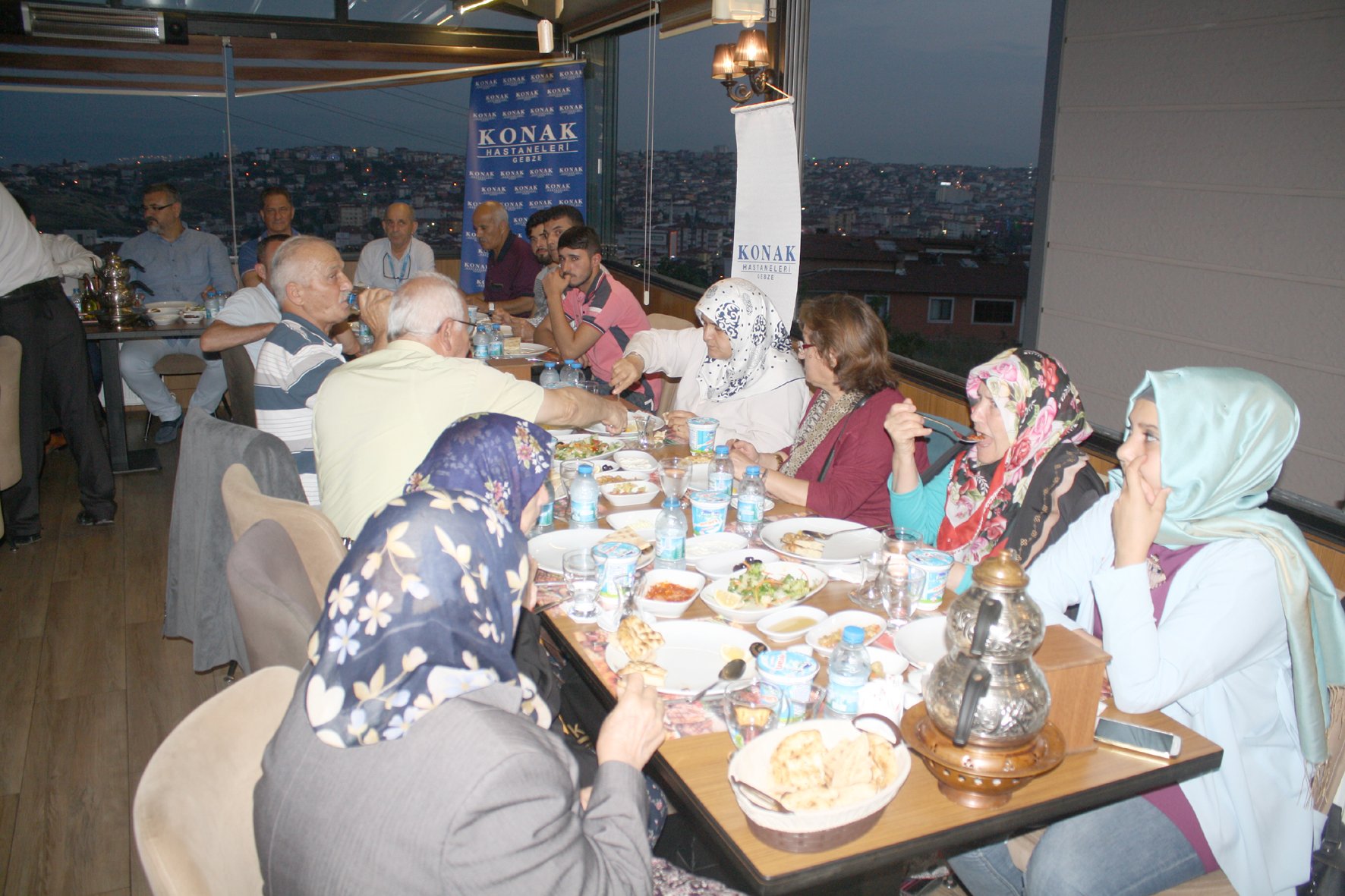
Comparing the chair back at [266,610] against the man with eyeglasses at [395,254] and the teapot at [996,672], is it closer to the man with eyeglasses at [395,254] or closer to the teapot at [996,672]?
the teapot at [996,672]

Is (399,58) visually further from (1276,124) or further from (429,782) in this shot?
(429,782)

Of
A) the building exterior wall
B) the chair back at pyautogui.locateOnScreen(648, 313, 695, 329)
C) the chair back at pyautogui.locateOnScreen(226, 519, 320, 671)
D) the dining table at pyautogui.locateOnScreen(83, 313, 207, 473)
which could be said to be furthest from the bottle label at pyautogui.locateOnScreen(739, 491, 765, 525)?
the dining table at pyautogui.locateOnScreen(83, 313, 207, 473)

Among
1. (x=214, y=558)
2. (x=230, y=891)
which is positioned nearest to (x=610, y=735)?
(x=230, y=891)

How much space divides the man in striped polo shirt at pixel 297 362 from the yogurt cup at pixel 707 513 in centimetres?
134

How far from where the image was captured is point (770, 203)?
3.88 metres

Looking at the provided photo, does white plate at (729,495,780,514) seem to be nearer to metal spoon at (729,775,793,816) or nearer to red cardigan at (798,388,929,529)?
red cardigan at (798,388,929,529)

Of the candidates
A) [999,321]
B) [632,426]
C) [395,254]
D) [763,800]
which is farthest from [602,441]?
[395,254]

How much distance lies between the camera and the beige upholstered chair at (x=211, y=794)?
111cm

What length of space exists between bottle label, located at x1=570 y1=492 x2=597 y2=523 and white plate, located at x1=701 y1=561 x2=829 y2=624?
52 cm

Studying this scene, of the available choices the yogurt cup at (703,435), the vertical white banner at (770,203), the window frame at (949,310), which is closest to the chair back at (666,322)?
the vertical white banner at (770,203)

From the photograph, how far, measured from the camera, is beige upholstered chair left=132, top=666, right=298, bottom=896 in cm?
111

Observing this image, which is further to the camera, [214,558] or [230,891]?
[214,558]

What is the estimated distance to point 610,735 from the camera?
1401 millimetres

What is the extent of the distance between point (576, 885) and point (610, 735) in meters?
0.30
